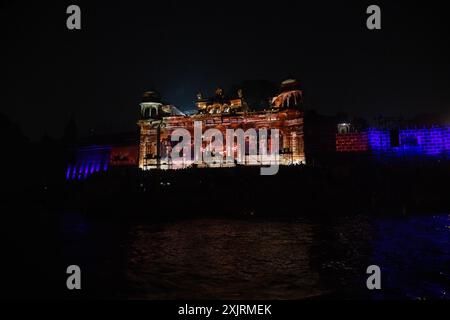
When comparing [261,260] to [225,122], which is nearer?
[261,260]

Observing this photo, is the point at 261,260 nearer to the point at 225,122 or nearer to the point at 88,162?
the point at 225,122

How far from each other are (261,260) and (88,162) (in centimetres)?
4710

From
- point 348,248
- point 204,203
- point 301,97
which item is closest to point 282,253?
point 348,248

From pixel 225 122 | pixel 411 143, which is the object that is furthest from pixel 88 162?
pixel 411 143

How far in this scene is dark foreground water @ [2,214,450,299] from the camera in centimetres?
824

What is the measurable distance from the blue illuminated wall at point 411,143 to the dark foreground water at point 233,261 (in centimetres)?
1529

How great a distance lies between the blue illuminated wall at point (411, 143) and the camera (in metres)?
32.7

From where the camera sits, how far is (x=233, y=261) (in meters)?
11.2

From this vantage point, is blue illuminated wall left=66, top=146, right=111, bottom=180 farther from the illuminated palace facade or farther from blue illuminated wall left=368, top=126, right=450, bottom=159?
blue illuminated wall left=368, top=126, right=450, bottom=159

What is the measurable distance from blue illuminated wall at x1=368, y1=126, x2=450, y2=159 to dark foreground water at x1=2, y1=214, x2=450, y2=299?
15287 mm

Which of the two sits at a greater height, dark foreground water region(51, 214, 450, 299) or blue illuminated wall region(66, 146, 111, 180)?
blue illuminated wall region(66, 146, 111, 180)

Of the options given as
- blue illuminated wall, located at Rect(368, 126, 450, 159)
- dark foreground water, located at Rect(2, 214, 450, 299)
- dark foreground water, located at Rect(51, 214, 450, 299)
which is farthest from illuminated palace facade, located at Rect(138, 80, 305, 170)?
dark foreground water, located at Rect(2, 214, 450, 299)

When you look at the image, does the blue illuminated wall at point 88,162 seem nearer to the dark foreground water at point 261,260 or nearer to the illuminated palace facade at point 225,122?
the illuminated palace facade at point 225,122
